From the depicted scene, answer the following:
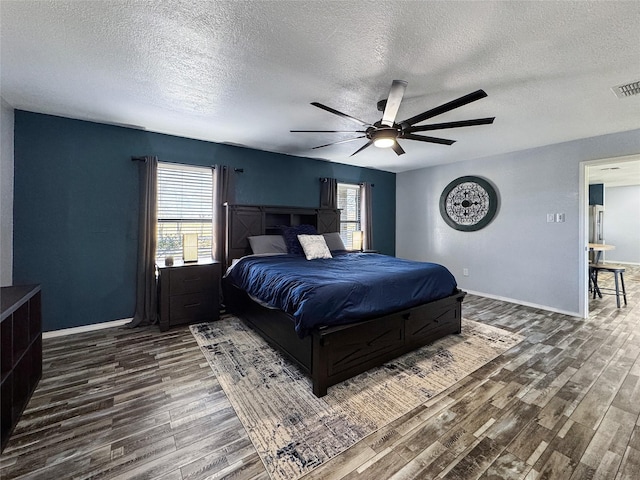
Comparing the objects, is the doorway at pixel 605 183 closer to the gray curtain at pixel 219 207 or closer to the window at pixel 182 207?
the gray curtain at pixel 219 207

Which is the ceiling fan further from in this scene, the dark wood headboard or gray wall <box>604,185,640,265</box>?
gray wall <box>604,185,640,265</box>

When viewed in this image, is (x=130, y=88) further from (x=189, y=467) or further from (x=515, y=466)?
(x=515, y=466)

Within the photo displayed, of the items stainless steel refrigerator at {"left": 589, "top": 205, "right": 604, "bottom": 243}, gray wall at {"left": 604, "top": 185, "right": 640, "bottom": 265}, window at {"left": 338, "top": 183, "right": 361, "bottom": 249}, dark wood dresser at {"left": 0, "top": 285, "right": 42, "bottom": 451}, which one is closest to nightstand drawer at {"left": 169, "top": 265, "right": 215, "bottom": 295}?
dark wood dresser at {"left": 0, "top": 285, "right": 42, "bottom": 451}

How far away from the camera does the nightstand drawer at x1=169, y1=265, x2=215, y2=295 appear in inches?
135

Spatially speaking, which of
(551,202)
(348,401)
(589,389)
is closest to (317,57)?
(348,401)

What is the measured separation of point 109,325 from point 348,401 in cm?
316

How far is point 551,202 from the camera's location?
4180mm

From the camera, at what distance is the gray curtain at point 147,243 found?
3.54 metres

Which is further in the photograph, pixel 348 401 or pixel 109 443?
pixel 348 401

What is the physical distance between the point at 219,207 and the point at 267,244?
0.90m

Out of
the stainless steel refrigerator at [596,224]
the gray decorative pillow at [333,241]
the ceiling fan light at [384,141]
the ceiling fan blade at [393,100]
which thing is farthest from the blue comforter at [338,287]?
the stainless steel refrigerator at [596,224]

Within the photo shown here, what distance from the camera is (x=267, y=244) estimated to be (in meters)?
4.17

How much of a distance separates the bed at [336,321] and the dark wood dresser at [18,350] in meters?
1.76

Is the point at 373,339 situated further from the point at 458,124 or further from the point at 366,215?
the point at 366,215
